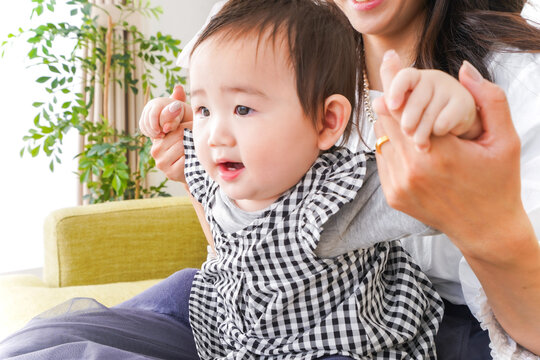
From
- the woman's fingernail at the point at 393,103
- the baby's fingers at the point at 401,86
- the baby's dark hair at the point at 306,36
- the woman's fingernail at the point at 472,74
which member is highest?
the baby's dark hair at the point at 306,36

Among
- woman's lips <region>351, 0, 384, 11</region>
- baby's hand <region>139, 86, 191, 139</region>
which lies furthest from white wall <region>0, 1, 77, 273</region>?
woman's lips <region>351, 0, 384, 11</region>

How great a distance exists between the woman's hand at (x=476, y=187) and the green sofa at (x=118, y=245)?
123 centimetres

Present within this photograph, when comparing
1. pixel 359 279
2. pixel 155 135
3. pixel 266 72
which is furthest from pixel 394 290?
pixel 155 135

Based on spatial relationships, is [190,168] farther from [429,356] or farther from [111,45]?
[111,45]

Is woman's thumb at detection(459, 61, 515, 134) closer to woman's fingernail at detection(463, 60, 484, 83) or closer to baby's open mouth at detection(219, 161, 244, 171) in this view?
woman's fingernail at detection(463, 60, 484, 83)

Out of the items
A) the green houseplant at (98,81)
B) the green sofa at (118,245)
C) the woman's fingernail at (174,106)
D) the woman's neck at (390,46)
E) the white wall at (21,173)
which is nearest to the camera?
the woman's fingernail at (174,106)

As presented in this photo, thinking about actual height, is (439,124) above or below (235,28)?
below

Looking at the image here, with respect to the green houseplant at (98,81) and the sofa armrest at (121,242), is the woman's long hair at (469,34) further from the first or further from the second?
the green houseplant at (98,81)

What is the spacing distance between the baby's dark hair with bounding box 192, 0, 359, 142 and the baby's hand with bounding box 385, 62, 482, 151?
249 mm

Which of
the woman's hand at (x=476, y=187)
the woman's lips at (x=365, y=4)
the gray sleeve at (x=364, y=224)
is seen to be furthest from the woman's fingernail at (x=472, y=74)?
the woman's lips at (x=365, y=4)

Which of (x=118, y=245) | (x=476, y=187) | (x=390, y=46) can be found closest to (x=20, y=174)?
(x=118, y=245)

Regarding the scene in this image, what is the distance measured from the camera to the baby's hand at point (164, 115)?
104 cm

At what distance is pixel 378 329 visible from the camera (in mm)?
794

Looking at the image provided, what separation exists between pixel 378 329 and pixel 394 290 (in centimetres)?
9
